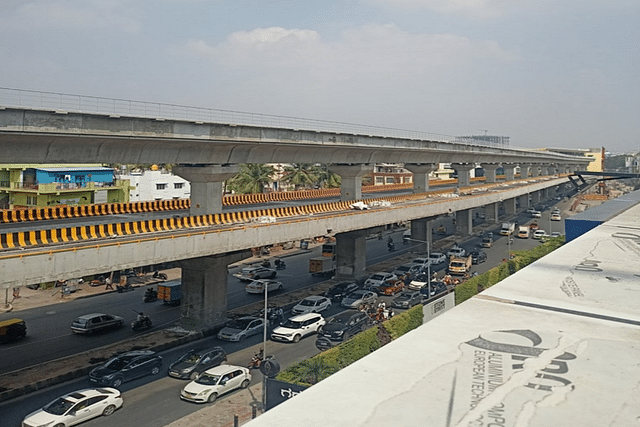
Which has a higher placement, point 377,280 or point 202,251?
point 202,251

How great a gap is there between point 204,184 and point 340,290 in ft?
58.4

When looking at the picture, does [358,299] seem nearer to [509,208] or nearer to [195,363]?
[195,363]

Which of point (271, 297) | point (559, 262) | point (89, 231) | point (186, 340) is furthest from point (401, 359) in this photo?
point (271, 297)

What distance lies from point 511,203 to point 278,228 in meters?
90.3

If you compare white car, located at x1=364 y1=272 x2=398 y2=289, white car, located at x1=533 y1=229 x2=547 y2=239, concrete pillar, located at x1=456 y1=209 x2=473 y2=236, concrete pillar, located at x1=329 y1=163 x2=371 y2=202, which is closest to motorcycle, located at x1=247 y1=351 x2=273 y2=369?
white car, located at x1=364 y1=272 x2=398 y2=289

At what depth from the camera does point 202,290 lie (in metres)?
36.0

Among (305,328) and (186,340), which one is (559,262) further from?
(186,340)

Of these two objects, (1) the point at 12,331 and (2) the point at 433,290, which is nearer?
(1) the point at 12,331

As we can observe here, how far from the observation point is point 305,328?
3466 centimetres

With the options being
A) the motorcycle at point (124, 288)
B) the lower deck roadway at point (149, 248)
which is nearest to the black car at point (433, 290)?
the lower deck roadway at point (149, 248)

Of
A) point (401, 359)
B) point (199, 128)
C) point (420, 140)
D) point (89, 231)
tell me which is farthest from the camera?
point (420, 140)

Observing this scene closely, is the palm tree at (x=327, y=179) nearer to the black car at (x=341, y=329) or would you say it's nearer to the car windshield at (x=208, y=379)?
the black car at (x=341, y=329)

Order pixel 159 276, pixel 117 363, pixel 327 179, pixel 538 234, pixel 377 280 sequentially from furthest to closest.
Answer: pixel 327 179 → pixel 538 234 → pixel 159 276 → pixel 377 280 → pixel 117 363

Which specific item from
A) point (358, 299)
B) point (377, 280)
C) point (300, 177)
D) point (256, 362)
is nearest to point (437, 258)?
point (377, 280)
